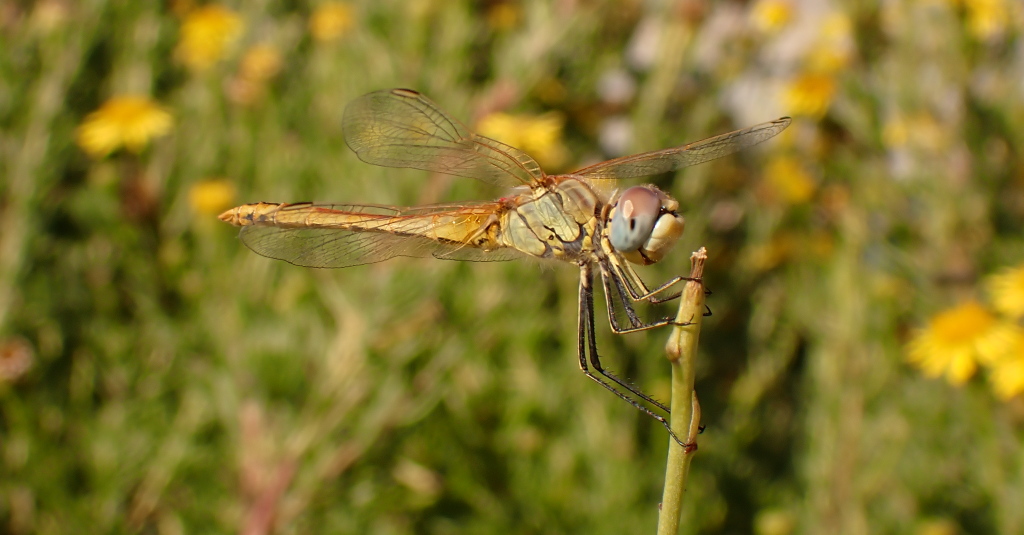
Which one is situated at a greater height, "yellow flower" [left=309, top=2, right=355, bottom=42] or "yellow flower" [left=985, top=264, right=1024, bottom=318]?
"yellow flower" [left=309, top=2, right=355, bottom=42]

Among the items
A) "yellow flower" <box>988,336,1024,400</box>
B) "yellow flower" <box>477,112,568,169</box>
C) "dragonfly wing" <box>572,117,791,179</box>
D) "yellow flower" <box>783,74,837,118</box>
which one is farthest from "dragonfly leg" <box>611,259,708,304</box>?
"yellow flower" <box>783,74,837,118</box>

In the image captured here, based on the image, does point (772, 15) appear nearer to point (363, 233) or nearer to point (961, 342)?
point (961, 342)

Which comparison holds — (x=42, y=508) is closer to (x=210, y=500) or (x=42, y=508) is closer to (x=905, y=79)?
(x=210, y=500)

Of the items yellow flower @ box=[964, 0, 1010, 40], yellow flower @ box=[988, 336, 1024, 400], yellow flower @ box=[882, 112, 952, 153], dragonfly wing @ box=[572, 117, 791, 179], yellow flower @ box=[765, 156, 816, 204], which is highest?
yellow flower @ box=[964, 0, 1010, 40]

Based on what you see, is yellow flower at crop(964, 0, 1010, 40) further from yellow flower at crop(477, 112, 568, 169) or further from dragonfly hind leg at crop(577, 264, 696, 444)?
dragonfly hind leg at crop(577, 264, 696, 444)

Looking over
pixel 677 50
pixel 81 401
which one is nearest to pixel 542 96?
pixel 677 50

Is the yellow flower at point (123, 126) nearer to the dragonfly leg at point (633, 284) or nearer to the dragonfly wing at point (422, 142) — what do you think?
the dragonfly wing at point (422, 142)

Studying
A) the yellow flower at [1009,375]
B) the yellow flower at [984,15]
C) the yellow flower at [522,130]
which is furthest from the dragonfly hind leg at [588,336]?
the yellow flower at [984,15]
